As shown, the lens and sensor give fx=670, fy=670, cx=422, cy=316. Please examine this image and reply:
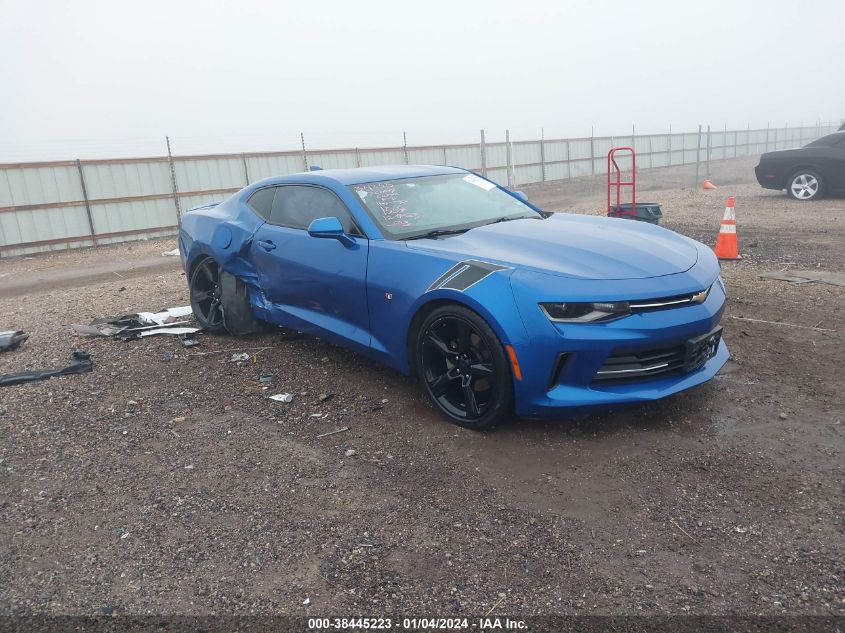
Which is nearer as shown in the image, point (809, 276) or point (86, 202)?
point (809, 276)

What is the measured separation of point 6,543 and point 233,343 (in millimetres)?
2990

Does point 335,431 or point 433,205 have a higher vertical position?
point 433,205

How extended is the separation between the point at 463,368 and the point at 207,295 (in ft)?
10.7

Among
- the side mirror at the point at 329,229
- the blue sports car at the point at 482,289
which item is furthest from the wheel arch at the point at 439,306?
the side mirror at the point at 329,229

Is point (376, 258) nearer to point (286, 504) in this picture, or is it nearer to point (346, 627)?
point (286, 504)

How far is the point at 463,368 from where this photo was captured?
12.4 feet

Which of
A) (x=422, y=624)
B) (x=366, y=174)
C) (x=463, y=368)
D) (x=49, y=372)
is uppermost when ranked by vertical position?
(x=366, y=174)

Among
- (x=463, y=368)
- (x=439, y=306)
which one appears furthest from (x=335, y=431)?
(x=439, y=306)

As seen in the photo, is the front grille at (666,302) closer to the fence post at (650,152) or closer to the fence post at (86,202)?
the fence post at (86,202)

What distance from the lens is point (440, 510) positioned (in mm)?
3094

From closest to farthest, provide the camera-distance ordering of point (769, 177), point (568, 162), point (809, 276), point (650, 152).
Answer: point (809, 276) → point (769, 177) → point (568, 162) → point (650, 152)

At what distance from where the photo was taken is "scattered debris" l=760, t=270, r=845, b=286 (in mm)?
6906

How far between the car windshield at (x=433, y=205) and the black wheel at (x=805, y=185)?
11824mm

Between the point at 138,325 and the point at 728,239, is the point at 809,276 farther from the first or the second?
the point at 138,325
